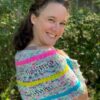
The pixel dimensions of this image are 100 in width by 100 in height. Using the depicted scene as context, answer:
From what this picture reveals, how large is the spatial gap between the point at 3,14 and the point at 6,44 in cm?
50

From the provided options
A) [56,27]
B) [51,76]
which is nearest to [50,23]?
[56,27]

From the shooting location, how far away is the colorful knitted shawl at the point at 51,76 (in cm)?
221

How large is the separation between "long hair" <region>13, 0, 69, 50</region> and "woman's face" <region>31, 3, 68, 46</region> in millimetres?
42

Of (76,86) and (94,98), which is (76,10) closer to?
(94,98)

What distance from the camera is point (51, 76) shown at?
7.25 ft

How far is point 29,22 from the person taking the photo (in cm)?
244

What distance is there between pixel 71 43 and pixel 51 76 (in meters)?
4.54

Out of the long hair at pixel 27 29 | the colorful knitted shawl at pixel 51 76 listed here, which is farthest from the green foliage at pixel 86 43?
the colorful knitted shawl at pixel 51 76

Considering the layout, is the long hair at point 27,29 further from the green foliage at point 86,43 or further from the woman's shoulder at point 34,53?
the green foliage at point 86,43

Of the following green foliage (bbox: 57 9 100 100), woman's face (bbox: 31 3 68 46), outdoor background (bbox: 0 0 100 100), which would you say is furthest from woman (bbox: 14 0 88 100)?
green foliage (bbox: 57 9 100 100)

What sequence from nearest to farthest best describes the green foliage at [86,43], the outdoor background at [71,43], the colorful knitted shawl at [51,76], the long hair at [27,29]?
the colorful knitted shawl at [51,76], the long hair at [27,29], the outdoor background at [71,43], the green foliage at [86,43]

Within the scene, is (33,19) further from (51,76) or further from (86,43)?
(86,43)

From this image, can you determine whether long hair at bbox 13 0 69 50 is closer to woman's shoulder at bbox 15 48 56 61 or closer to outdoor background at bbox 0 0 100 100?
woman's shoulder at bbox 15 48 56 61

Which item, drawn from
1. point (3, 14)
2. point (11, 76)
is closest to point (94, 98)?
point (11, 76)
